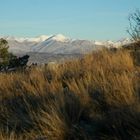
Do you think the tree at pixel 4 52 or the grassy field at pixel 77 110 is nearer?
the grassy field at pixel 77 110

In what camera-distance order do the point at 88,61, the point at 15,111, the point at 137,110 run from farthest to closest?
1. the point at 88,61
2. the point at 15,111
3. the point at 137,110

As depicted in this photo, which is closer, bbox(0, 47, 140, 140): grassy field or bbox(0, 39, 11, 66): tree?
bbox(0, 47, 140, 140): grassy field

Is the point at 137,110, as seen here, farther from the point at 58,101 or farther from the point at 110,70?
the point at 110,70

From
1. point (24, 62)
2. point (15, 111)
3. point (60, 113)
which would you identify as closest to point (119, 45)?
point (15, 111)

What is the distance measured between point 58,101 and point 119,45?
26.1 ft

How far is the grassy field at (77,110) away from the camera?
20.3ft

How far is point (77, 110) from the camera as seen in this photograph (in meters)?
7.21

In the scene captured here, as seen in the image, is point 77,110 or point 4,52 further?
point 4,52

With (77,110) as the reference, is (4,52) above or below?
above

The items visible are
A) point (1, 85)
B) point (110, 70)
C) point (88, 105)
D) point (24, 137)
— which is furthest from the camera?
point (1, 85)

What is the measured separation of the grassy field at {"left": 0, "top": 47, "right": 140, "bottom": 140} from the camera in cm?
618

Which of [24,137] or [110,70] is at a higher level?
[110,70]

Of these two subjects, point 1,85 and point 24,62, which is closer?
point 1,85

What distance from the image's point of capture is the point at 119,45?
15.1 m
